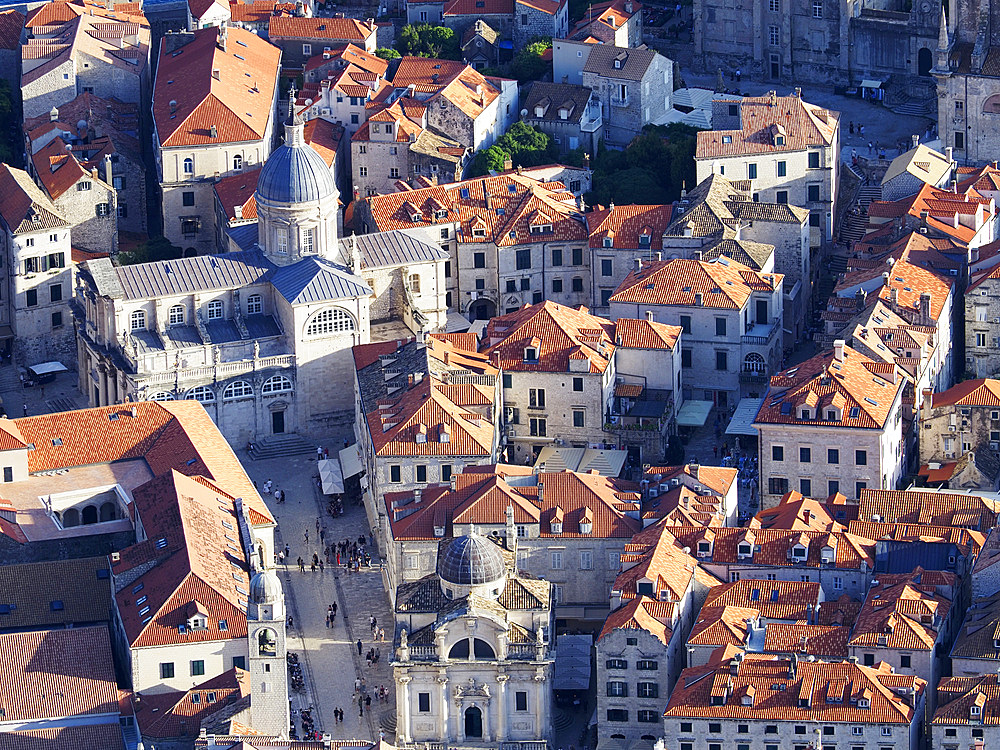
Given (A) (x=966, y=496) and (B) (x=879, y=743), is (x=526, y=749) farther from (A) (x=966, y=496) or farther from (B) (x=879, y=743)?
(A) (x=966, y=496)

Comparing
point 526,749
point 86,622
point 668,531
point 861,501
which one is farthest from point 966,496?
point 86,622

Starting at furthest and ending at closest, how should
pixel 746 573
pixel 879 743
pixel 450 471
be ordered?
pixel 450 471 < pixel 746 573 < pixel 879 743

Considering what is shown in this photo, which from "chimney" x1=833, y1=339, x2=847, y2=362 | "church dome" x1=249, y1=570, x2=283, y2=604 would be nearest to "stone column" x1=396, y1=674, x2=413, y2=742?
"church dome" x1=249, y1=570, x2=283, y2=604

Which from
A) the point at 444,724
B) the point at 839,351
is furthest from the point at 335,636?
the point at 839,351

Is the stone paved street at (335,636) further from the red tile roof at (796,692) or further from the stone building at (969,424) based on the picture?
the stone building at (969,424)

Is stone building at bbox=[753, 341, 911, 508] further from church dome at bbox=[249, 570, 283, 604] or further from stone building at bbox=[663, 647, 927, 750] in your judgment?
church dome at bbox=[249, 570, 283, 604]

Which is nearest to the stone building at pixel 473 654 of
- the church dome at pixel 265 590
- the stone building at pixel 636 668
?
the stone building at pixel 636 668

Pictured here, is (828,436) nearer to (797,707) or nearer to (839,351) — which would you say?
(839,351)
